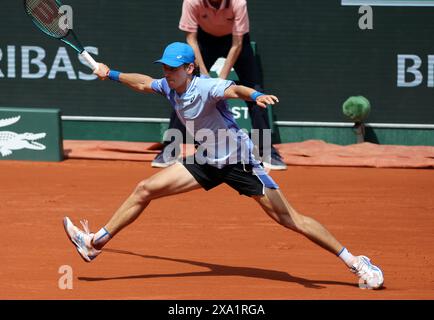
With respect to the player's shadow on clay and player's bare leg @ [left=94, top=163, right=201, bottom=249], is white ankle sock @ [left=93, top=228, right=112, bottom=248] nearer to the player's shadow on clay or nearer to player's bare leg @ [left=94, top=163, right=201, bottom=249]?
player's bare leg @ [left=94, top=163, right=201, bottom=249]

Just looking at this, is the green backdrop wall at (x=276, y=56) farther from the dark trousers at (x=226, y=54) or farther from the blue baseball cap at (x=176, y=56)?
the blue baseball cap at (x=176, y=56)

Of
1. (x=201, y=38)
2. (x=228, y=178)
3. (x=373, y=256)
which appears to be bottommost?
(x=373, y=256)

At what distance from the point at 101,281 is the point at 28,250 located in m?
1.16

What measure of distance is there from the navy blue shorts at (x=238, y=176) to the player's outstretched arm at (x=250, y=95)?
1.90 feet

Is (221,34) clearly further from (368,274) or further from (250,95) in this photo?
(368,274)

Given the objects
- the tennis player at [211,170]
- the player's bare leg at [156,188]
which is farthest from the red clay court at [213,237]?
the player's bare leg at [156,188]

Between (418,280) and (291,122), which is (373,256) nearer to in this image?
(418,280)

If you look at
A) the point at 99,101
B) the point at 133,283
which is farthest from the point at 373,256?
the point at 99,101

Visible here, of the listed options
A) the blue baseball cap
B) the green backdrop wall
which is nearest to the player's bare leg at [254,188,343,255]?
the blue baseball cap

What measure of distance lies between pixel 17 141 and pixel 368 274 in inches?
250

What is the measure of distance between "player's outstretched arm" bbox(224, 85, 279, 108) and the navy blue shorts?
22.8 inches

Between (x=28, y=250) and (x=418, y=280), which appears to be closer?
(x=418, y=280)

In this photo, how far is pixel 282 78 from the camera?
13.3 metres

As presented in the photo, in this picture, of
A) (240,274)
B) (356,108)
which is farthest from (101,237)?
(356,108)
